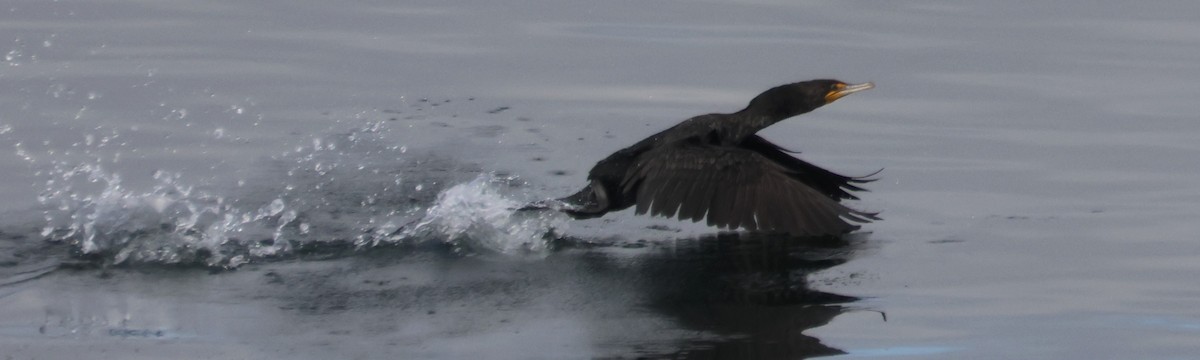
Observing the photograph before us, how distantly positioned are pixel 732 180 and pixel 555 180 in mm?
1595

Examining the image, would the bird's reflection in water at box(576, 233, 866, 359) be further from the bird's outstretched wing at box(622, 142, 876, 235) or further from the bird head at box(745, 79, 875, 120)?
the bird head at box(745, 79, 875, 120)

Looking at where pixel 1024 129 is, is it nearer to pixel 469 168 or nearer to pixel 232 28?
pixel 469 168

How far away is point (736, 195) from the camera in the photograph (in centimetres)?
720

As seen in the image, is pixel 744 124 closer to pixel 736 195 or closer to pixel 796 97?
pixel 796 97

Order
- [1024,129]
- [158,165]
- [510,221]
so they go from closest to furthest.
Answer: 1. [510,221]
2. [158,165]
3. [1024,129]

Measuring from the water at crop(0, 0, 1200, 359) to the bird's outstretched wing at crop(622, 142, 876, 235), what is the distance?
19 cm

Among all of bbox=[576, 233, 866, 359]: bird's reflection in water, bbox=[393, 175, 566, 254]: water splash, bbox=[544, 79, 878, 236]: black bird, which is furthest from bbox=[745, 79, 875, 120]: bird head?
bbox=[393, 175, 566, 254]: water splash

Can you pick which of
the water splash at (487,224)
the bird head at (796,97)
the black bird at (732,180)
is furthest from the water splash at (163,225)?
the bird head at (796,97)

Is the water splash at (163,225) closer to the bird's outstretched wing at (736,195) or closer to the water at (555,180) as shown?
the water at (555,180)

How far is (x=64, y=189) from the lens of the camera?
8.30 meters

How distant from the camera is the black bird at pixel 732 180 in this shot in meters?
7.14

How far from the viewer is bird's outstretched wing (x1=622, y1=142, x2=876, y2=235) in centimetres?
711

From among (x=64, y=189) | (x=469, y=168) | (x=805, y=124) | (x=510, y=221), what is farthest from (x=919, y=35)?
(x=64, y=189)

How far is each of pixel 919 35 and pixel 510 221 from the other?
211 inches
